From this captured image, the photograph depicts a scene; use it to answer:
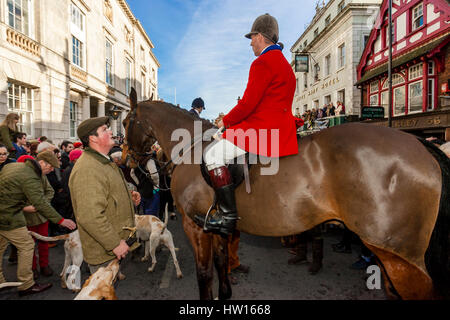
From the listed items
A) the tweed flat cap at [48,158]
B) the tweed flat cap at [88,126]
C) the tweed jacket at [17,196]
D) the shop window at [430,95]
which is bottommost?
the tweed jacket at [17,196]

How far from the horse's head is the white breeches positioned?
1633mm

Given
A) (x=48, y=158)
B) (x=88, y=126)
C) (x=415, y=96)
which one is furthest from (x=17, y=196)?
(x=415, y=96)

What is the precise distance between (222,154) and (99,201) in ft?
4.10

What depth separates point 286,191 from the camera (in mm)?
2447

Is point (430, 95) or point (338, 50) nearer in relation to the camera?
point (430, 95)

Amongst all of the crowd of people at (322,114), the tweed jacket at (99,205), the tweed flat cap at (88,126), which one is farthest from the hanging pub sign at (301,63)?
the tweed jacket at (99,205)

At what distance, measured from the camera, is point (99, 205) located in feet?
7.17

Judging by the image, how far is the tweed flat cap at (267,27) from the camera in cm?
270

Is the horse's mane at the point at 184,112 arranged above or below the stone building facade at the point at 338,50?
below

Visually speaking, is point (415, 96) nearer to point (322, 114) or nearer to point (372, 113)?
point (372, 113)

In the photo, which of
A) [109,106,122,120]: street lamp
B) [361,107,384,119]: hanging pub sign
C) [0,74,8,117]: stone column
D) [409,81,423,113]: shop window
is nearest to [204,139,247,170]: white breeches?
[0,74,8,117]: stone column

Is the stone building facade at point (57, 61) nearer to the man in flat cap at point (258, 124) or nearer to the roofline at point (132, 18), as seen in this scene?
the roofline at point (132, 18)

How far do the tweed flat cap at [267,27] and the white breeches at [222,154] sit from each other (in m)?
1.25
